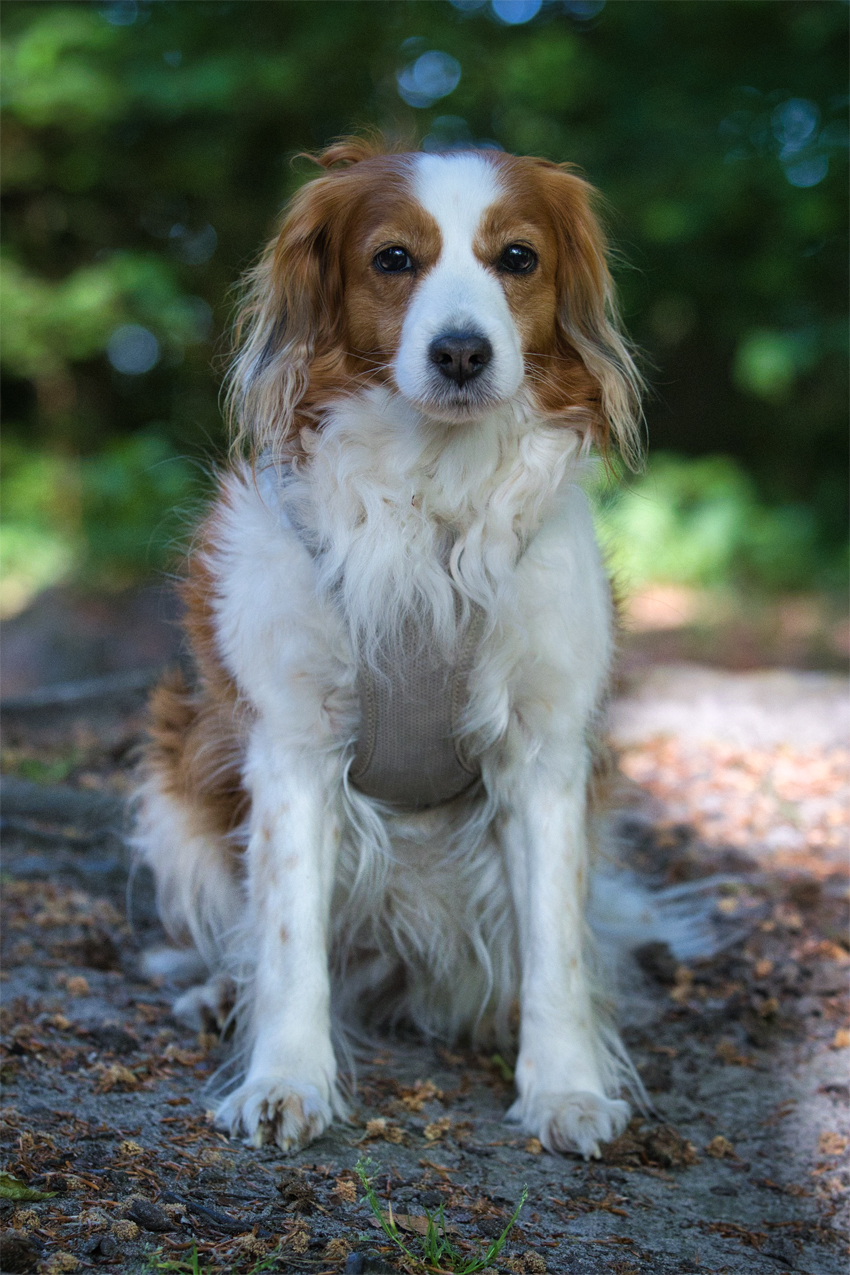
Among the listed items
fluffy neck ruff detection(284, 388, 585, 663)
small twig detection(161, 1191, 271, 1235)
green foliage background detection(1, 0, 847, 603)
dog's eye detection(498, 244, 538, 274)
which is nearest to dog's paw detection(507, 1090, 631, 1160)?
small twig detection(161, 1191, 271, 1235)

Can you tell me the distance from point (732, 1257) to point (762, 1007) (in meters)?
1.02

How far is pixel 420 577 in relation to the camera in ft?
8.04

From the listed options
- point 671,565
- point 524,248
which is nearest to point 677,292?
point 671,565

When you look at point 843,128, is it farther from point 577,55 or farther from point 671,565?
point 671,565

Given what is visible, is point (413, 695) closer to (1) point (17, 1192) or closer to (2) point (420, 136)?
(1) point (17, 1192)

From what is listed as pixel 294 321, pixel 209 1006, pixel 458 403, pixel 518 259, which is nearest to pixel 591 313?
pixel 518 259

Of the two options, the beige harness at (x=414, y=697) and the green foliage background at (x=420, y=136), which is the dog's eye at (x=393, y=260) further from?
the green foliage background at (x=420, y=136)

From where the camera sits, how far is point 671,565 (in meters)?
8.41

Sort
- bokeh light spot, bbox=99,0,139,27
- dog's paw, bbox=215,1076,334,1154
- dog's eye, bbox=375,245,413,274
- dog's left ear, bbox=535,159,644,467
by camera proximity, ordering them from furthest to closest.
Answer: bokeh light spot, bbox=99,0,139,27 → dog's left ear, bbox=535,159,644,467 → dog's eye, bbox=375,245,413,274 → dog's paw, bbox=215,1076,334,1154

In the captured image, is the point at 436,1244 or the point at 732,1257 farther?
the point at 732,1257

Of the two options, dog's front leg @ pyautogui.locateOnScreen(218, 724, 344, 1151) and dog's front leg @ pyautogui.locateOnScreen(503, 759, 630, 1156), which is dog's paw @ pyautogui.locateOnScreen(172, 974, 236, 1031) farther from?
dog's front leg @ pyautogui.locateOnScreen(503, 759, 630, 1156)

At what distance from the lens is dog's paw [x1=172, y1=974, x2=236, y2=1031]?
2773 millimetres

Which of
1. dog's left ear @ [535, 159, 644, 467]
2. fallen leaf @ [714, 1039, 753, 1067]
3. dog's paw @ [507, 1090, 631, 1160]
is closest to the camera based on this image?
dog's paw @ [507, 1090, 631, 1160]

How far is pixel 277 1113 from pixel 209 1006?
61 cm
